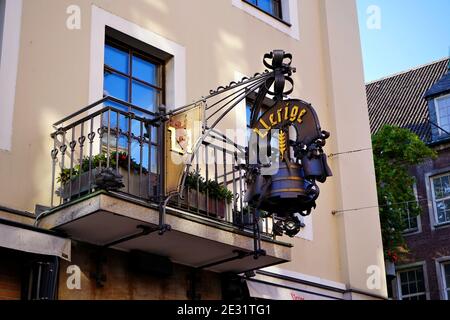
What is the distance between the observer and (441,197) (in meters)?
28.6

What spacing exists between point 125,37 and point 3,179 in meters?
2.96

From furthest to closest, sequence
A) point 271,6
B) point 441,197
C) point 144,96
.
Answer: point 441,197 → point 271,6 → point 144,96

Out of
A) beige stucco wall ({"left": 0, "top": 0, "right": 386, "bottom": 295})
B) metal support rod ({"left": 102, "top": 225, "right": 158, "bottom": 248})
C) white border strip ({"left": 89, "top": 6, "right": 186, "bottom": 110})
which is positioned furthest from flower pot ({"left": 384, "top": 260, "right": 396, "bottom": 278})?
metal support rod ({"left": 102, "top": 225, "right": 158, "bottom": 248})

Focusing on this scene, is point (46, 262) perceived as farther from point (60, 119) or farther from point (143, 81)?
point (143, 81)

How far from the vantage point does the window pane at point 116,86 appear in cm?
1128

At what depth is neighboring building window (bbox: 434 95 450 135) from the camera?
29.0m

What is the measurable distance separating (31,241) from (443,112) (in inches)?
872

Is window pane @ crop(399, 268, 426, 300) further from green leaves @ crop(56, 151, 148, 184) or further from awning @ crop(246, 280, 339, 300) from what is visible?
green leaves @ crop(56, 151, 148, 184)

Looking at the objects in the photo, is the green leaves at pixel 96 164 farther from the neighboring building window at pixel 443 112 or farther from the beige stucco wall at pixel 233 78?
the neighboring building window at pixel 443 112

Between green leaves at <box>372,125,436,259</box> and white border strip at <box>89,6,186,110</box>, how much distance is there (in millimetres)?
9816

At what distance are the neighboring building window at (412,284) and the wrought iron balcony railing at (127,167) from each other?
18.4 meters

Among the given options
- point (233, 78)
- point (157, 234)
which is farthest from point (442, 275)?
point (157, 234)

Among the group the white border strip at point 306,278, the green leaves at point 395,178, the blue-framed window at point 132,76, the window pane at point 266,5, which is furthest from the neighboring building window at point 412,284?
the blue-framed window at point 132,76

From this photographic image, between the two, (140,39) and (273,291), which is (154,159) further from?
(273,291)
